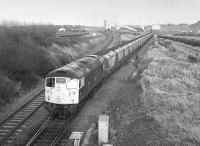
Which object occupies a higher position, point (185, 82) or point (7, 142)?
point (185, 82)

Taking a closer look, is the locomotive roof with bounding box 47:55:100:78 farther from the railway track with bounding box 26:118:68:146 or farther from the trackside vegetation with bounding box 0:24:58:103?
the trackside vegetation with bounding box 0:24:58:103

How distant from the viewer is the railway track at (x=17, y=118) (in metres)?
18.3

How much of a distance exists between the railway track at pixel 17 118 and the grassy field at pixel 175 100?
862cm

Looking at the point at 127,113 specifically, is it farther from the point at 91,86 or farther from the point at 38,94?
the point at 38,94

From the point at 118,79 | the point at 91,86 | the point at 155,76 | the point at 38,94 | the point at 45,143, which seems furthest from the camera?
the point at 118,79

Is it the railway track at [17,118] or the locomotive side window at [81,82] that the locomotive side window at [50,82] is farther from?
the railway track at [17,118]

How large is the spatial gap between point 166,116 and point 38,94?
14.1 meters

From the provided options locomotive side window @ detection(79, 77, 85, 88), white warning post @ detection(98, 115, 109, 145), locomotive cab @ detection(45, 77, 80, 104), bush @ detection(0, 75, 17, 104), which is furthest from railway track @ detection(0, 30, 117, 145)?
white warning post @ detection(98, 115, 109, 145)

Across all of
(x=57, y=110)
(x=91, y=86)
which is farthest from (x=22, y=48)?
(x=57, y=110)

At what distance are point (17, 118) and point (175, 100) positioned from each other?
11409 mm

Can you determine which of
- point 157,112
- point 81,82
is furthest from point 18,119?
point 157,112

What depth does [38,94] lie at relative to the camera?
1102 inches

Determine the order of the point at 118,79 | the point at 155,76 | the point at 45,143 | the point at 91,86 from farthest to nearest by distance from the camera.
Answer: the point at 118,79 → the point at 155,76 → the point at 91,86 → the point at 45,143

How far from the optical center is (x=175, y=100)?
21.2 metres
